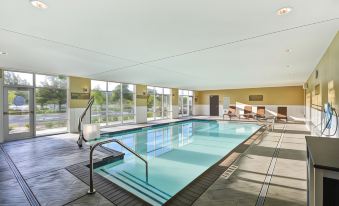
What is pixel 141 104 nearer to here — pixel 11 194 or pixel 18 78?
pixel 18 78

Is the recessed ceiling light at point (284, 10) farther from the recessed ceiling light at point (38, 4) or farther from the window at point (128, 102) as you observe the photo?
the window at point (128, 102)

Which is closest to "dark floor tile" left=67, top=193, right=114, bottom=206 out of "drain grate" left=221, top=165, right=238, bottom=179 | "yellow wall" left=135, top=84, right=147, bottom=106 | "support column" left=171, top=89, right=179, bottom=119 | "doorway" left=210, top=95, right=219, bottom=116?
"drain grate" left=221, top=165, right=238, bottom=179

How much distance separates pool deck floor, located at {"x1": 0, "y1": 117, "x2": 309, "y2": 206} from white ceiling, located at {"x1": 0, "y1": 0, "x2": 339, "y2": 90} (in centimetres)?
247

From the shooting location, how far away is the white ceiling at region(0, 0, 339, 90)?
2225mm

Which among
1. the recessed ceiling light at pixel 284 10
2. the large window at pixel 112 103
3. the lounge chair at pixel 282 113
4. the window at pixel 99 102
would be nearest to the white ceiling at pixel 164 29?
the recessed ceiling light at pixel 284 10

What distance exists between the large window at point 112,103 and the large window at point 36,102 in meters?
1.54

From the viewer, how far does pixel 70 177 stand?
117 inches

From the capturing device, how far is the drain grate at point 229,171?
3.03 meters

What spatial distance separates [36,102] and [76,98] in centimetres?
151

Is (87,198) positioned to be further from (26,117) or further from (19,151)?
(26,117)

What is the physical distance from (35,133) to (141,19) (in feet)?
21.5

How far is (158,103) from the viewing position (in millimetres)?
12727

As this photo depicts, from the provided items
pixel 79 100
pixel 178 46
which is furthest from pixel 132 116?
pixel 178 46

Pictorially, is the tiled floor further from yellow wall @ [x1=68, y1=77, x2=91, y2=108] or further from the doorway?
the doorway
